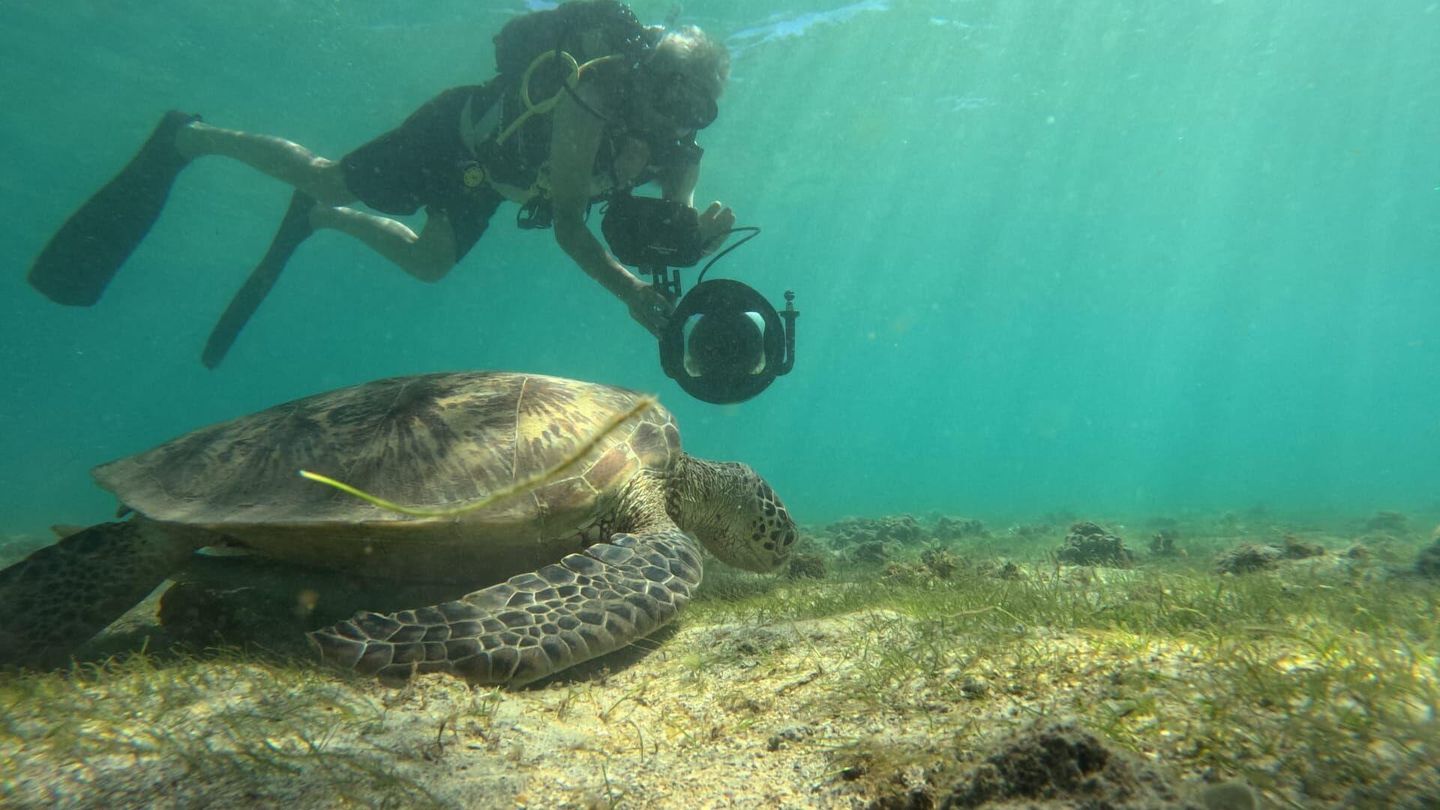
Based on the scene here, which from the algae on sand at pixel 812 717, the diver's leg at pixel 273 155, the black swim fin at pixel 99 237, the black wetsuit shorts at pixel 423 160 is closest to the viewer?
the algae on sand at pixel 812 717

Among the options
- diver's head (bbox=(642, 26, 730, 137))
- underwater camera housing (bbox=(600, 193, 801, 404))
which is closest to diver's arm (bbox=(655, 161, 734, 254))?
underwater camera housing (bbox=(600, 193, 801, 404))

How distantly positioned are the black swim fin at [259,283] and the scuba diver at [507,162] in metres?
0.02

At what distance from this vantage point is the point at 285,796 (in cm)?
125

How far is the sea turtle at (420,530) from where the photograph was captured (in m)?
2.22

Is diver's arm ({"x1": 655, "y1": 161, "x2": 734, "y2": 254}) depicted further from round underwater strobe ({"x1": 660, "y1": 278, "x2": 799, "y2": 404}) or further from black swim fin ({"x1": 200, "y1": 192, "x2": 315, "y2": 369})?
black swim fin ({"x1": 200, "y1": 192, "x2": 315, "y2": 369})

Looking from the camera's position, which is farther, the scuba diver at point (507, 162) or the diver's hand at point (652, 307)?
the scuba diver at point (507, 162)

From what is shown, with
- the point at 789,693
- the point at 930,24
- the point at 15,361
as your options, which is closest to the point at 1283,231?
the point at 930,24

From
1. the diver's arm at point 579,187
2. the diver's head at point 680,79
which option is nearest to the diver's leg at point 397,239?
the diver's arm at point 579,187

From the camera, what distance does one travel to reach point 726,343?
16.5 feet

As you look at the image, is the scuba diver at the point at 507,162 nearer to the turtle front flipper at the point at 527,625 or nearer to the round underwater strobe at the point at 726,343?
the round underwater strobe at the point at 726,343

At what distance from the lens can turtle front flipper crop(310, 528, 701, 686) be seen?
204cm

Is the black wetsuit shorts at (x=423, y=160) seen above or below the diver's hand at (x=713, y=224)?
above

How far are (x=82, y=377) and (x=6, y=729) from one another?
364ft

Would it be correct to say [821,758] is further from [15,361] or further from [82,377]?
[82,377]
